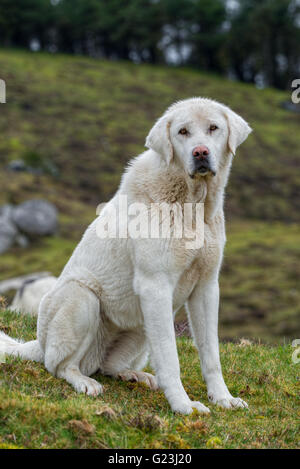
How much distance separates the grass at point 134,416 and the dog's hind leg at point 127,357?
0.13 metres

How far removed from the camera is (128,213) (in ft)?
19.3

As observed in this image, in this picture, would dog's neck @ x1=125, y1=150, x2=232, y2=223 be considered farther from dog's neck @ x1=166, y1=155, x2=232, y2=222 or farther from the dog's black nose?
the dog's black nose

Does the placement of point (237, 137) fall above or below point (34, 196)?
above

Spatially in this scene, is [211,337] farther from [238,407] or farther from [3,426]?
[3,426]

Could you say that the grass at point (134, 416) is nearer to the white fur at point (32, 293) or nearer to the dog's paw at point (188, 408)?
the dog's paw at point (188, 408)

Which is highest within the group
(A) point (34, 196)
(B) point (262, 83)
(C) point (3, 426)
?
(B) point (262, 83)

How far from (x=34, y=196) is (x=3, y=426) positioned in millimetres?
39863

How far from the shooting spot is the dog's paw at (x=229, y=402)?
5727 millimetres

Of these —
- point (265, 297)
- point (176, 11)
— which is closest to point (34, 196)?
point (265, 297)

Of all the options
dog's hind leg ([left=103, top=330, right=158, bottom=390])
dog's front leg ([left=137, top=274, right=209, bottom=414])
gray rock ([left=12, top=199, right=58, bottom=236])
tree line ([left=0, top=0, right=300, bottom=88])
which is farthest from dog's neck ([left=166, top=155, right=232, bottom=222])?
tree line ([left=0, top=0, right=300, bottom=88])

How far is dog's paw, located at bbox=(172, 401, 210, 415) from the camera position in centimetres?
530

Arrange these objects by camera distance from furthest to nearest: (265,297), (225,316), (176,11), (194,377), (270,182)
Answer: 1. (176,11)
2. (270,182)
3. (265,297)
4. (225,316)
5. (194,377)

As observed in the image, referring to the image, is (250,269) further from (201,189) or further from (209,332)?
(201,189)

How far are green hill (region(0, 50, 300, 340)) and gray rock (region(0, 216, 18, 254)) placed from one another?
0.75 metres
